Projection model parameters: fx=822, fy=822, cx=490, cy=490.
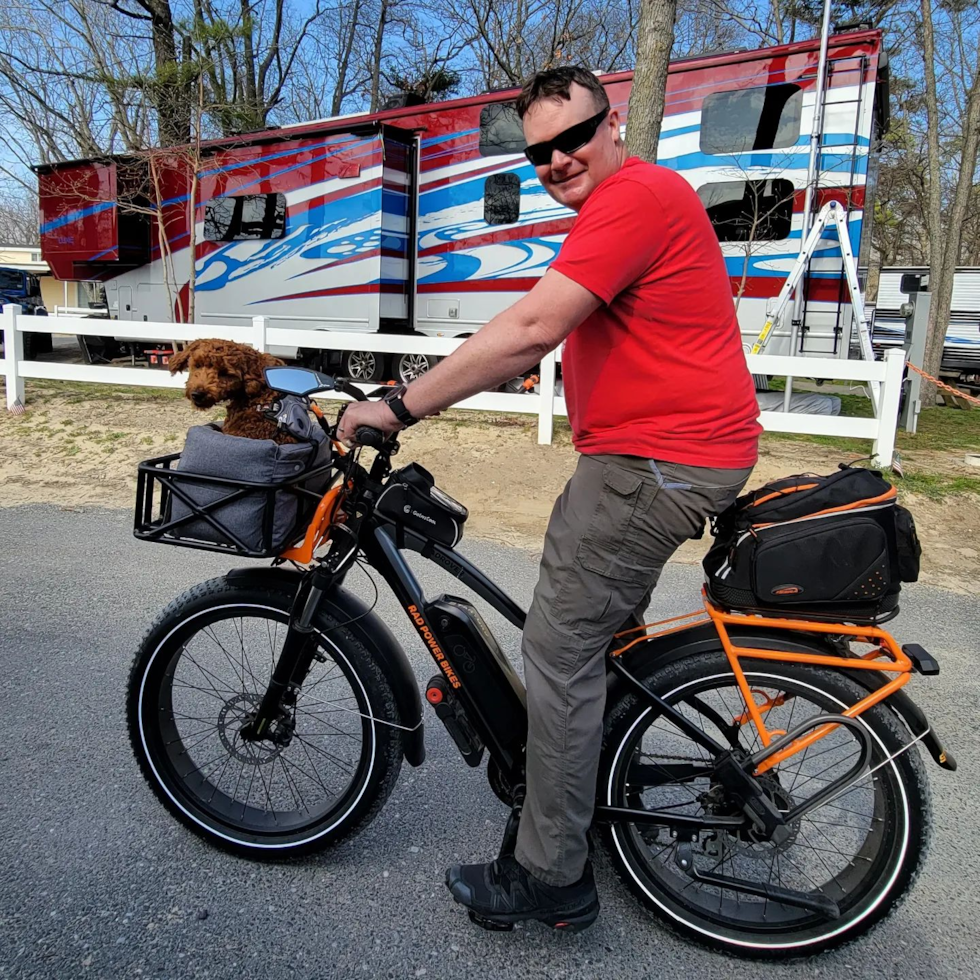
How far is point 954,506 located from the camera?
6.58 m

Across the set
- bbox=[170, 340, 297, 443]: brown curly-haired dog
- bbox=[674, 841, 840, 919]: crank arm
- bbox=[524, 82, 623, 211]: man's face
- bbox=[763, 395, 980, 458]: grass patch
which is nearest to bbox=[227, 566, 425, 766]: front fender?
bbox=[170, 340, 297, 443]: brown curly-haired dog

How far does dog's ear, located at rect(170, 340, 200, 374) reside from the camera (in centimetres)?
262

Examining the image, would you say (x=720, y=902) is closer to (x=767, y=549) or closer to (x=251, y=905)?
(x=767, y=549)

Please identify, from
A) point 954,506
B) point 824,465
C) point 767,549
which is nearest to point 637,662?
point 767,549

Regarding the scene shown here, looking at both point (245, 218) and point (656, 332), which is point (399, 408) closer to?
point (656, 332)

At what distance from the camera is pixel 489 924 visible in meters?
2.24

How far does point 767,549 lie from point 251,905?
1.74 meters

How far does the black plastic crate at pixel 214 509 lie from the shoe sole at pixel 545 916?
3.47 feet

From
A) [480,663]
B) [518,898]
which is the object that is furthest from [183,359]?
[518,898]

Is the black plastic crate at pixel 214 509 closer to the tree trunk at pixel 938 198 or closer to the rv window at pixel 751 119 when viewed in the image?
the rv window at pixel 751 119

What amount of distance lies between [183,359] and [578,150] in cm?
146

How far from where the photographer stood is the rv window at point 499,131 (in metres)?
11.0

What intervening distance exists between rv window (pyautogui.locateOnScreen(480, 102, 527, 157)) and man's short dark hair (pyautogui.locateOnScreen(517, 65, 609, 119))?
31.6 feet

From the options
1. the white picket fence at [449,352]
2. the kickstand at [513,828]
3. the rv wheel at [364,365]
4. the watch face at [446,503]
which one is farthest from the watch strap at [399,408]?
the rv wheel at [364,365]
